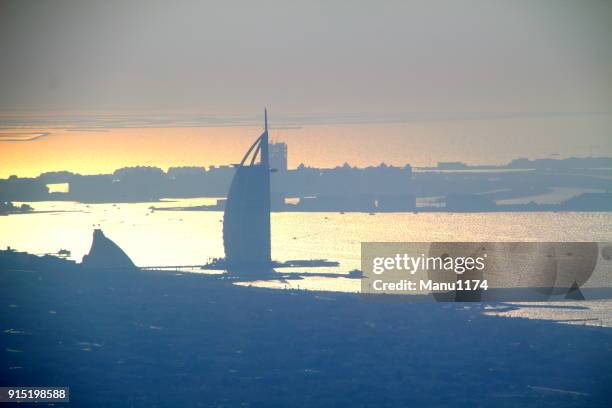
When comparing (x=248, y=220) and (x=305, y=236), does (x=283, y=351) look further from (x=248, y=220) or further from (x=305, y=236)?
(x=305, y=236)

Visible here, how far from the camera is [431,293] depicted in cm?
10756

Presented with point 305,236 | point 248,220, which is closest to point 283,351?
point 248,220

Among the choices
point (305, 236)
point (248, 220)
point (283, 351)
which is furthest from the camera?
point (305, 236)

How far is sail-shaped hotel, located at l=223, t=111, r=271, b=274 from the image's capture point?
5443 inches

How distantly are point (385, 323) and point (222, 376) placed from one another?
2484 centimetres

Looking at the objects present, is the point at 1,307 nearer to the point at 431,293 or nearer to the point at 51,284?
the point at 51,284

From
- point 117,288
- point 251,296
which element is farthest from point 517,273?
point 117,288

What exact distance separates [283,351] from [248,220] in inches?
2374

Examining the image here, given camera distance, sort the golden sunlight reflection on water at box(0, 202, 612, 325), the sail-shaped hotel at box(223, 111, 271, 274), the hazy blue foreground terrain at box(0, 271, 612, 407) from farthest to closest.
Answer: the golden sunlight reflection on water at box(0, 202, 612, 325)
the sail-shaped hotel at box(223, 111, 271, 274)
the hazy blue foreground terrain at box(0, 271, 612, 407)

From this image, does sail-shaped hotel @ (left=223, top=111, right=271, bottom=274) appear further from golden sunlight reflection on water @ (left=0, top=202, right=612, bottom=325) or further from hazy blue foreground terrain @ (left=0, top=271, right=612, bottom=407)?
hazy blue foreground terrain @ (left=0, top=271, right=612, bottom=407)

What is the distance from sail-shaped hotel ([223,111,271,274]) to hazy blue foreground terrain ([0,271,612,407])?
30.2 metres

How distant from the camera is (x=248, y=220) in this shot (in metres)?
139

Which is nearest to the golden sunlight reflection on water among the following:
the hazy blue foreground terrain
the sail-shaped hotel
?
the sail-shaped hotel

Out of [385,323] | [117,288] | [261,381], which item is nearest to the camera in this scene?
[261,381]
